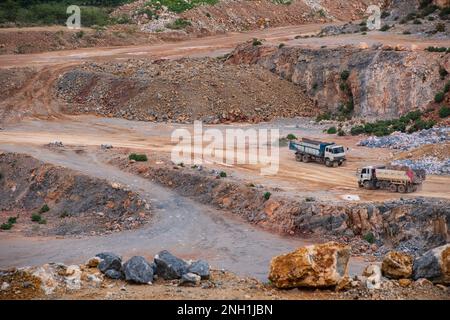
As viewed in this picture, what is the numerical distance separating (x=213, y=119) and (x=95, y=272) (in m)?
34.8

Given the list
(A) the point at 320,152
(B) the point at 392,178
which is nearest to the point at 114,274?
(B) the point at 392,178

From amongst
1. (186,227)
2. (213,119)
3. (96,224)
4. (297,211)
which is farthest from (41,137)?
(297,211)

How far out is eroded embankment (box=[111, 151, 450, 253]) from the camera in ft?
110

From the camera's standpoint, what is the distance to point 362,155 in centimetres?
4731

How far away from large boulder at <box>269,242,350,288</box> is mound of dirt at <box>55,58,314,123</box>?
1409 inches

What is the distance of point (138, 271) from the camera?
23.7 m

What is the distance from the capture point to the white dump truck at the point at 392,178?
38.4 m

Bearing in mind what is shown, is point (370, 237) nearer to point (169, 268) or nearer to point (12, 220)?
point (169, 268)

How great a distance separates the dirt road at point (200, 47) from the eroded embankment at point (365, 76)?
2.20 metres

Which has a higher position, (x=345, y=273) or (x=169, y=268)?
(x=345, y=273)

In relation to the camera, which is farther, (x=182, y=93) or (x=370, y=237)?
(x=182, y=93)

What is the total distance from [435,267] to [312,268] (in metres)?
3.49

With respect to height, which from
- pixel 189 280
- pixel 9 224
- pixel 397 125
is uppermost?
pixel 397 125

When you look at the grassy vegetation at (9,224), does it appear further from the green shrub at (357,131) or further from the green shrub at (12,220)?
the green shrub at (357,131)
